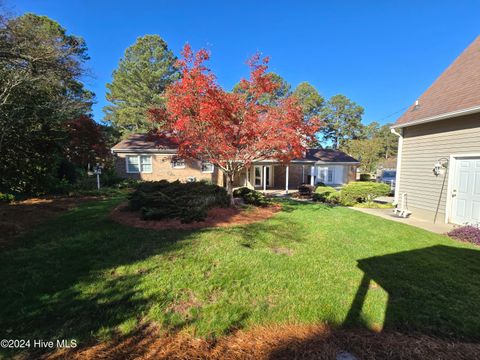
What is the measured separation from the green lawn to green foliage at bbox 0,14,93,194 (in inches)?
228

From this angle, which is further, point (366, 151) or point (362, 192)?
point (366, 151)

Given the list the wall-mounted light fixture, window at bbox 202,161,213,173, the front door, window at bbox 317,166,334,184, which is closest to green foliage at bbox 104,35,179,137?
window at bbox 202,161,213,173

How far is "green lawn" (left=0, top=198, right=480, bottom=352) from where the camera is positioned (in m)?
2.64

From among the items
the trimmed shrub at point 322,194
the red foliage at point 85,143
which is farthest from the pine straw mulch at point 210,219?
the red foliage at point 85,143

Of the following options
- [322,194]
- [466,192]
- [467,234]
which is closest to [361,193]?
[322,194]

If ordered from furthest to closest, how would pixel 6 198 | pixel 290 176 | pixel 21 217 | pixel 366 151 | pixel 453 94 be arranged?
1. pixel 366 151
2. pixel 290 176
3. pixel 6 198
4. pixel 453 94
5. pixel 21 217

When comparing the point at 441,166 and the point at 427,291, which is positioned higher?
the point at 441,166

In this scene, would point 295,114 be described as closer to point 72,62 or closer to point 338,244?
point 338,244

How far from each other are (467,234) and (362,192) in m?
6.13

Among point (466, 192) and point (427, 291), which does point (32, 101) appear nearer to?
point (427, 291)

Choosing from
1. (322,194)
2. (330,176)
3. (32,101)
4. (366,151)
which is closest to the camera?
(32,101)

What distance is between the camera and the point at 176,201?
7.25 m

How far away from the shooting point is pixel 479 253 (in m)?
5.18

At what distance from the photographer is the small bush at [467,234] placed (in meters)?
5.95
